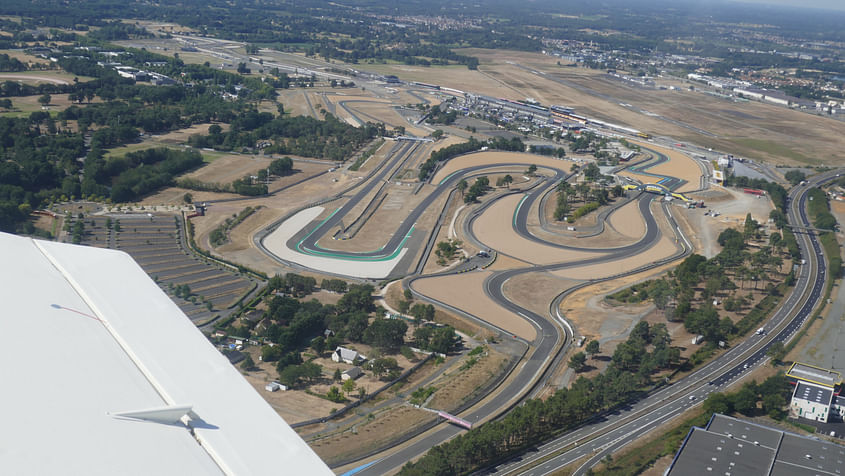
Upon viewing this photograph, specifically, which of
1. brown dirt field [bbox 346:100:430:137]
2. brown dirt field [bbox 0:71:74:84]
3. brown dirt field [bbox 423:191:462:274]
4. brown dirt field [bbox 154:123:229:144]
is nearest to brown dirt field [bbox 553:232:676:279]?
brown dirt field [bbox 423:191:462:274]

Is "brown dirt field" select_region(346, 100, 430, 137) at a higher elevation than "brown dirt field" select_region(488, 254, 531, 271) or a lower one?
higher

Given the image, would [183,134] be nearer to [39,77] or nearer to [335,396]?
[39,77]

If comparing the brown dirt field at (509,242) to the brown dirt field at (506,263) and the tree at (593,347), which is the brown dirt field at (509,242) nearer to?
the brown dirt field at (506,263)

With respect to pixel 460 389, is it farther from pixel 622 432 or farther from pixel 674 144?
pixel 674 144

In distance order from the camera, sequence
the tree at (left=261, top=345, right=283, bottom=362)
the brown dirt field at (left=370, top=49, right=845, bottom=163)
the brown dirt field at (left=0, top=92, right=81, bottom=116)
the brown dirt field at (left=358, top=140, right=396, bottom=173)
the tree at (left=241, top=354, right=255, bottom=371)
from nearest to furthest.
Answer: the tree at (left=241, top=354, right=255, bottom=371) → the tree at (left=261, top=345, right=283, bottom=362) → the brown dirt field at (left=358, top=140, right=396, bottom=173) → the brown dirt field at (left=0, top=92, right=81, bottom=116) → the brown dirt field at (left=370, top=49, right=845, bottom=163)

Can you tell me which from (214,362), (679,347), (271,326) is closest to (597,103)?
(679,347)

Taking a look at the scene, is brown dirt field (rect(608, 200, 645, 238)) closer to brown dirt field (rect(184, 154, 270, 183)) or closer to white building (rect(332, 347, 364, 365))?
white building (rect(332, 347, 364, 365))

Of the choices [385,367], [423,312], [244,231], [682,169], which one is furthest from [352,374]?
[682,169]
